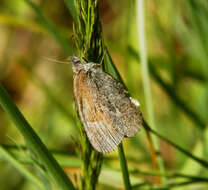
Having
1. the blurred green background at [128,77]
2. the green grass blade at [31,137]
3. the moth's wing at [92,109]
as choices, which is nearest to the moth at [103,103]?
the moth's wing at [92,109]

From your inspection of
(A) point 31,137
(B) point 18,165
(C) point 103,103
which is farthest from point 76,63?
(A) point 31,137

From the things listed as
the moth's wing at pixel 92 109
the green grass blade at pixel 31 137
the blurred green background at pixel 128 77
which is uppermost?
the blurred green background at pixel 128 77

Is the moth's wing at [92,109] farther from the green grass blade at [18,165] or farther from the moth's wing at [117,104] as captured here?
the green grass blade at [18,165]

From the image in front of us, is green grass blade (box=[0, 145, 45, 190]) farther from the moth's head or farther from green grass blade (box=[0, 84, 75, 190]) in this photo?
the moth's head

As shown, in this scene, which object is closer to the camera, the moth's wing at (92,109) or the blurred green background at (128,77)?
the moth's wing at (92,109)

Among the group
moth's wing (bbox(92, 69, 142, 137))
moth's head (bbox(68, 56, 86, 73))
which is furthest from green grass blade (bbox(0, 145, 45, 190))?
moth's head (bbox(68, 56, 86, 73))

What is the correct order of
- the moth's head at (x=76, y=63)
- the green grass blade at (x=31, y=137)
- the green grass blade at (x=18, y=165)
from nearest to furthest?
the green grass blade at (x=31, y=137)
the green grass blade at (x=18, y=165)
the moth's head at (x=76, y=63)

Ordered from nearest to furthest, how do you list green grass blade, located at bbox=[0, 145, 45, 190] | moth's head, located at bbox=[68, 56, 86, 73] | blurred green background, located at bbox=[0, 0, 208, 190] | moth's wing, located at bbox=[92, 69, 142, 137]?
1. green grass blade, located at bbox=[0, 145, 45, 190]
2. moth's wing, located at bbox=[92, 69, 142, 137]
3. moth's head, located at bbox=[68, 56, 86, 73]
4. blurred green background, located at bbox=[0, 0, 208, 190]
